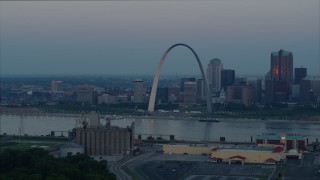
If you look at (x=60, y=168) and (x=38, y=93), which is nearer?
(x=60, y=168)

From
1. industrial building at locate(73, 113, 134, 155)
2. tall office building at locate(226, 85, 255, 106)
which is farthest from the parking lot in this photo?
tall office building at locate(226, 85, 255, 106)

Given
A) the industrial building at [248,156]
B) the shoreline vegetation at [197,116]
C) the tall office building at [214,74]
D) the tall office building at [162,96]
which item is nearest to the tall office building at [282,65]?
the tall office building at [214,74]

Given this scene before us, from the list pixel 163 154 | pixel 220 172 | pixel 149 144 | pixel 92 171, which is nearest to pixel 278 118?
pixel 149 144

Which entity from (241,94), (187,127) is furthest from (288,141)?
(241,94)

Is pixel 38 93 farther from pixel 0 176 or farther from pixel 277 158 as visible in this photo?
pixel 0 176

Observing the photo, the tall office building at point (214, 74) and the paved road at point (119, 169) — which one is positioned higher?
the tall office building at point (214, 74)

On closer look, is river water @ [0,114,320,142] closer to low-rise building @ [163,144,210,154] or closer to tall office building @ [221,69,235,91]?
low-rise building @ [163,144,210,154]

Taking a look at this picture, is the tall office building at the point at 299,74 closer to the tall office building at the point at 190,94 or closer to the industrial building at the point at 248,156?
the tall office building at the point at 190,94

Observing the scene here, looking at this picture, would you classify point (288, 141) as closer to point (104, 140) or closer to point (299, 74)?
point (104, 140)
